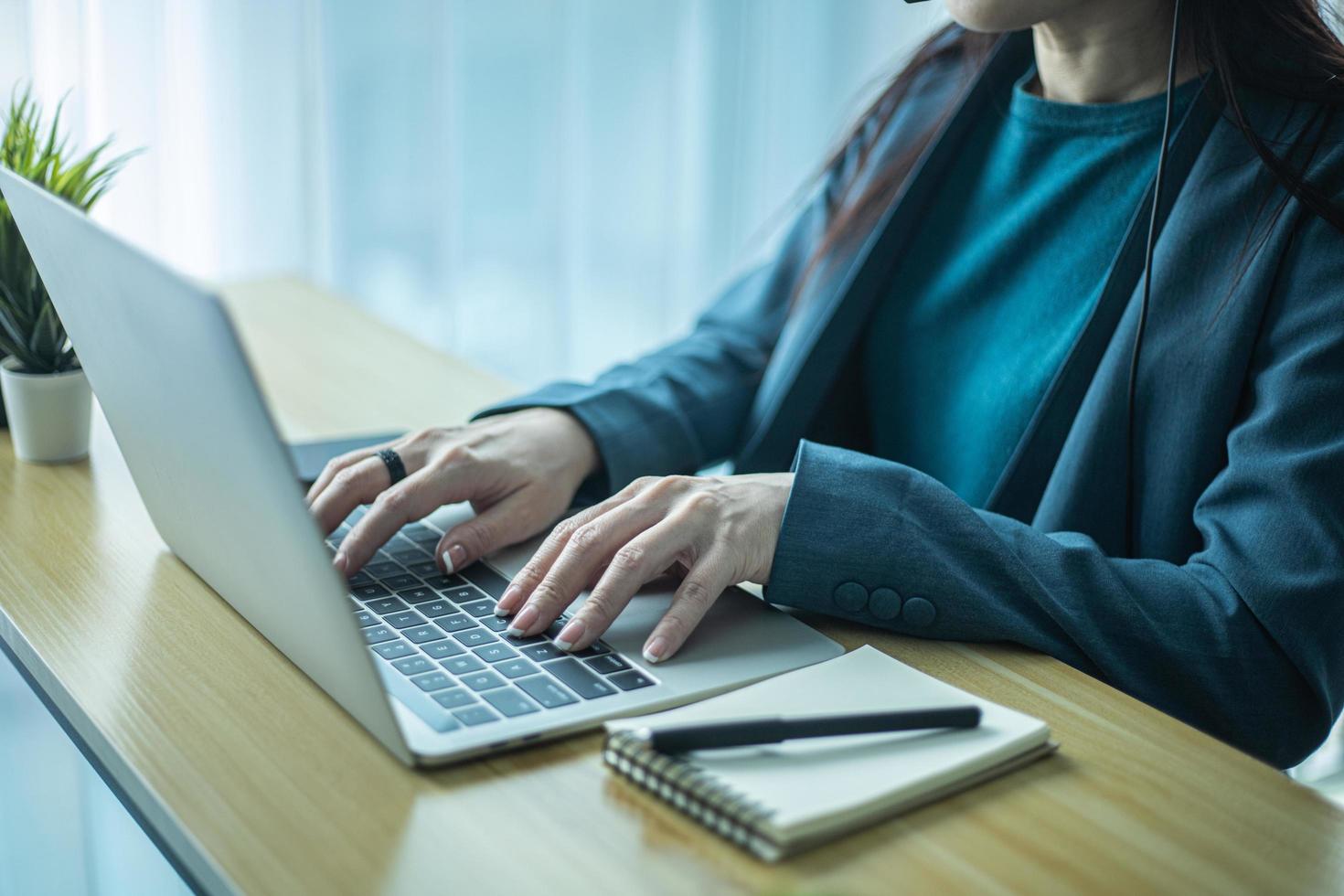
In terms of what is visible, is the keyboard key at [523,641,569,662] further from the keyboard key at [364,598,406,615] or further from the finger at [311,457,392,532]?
the finger at [311,457,392,532]

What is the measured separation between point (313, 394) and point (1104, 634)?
0.80 metres

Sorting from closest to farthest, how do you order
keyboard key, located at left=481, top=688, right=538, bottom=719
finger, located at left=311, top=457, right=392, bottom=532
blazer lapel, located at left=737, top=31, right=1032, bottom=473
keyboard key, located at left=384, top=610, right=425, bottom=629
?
keyboard key, located at left=481, top=688, right=538, bottom=719
keyboard key, located at left=384, top=610, right=425, bottom=629
finger, located at left=311, top=457, right=392, bottom=532
blazer lapel, located at left=737, top=31, right=1032, bottom=473

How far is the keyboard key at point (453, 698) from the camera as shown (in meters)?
0.63

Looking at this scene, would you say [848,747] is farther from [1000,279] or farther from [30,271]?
[30,271]

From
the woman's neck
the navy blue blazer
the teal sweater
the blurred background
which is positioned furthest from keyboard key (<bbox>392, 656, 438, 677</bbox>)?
the blurred background

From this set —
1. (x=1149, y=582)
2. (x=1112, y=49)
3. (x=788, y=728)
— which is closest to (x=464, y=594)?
(x=788, y=728)

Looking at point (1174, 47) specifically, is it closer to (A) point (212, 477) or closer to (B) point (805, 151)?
(A) point (212, 477)

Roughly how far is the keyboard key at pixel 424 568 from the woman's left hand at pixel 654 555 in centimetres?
9

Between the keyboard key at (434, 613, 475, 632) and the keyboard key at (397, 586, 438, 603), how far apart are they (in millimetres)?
34

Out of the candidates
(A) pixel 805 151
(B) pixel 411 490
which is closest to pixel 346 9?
(A) pixel 805 151

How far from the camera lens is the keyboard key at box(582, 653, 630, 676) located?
2.23ft

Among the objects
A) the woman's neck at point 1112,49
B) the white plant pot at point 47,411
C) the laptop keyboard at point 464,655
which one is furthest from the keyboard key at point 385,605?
the woman's neck at point 1112,49

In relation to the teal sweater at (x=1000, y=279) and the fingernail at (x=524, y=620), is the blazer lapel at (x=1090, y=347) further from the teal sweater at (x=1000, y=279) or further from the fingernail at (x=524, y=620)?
the fingernail at (x=524, y=620)

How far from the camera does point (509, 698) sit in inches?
25.2
